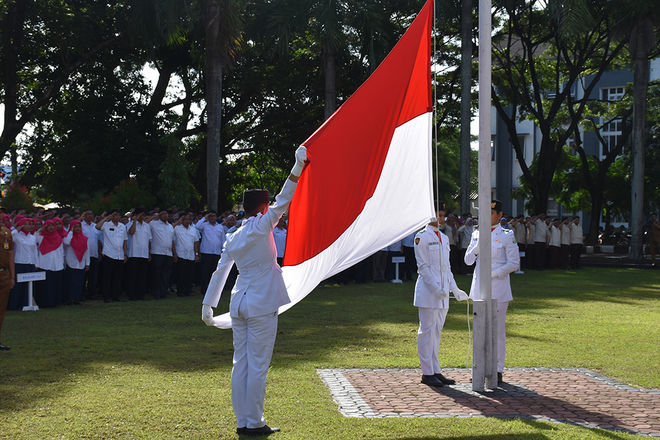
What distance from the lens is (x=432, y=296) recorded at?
29.9 feet

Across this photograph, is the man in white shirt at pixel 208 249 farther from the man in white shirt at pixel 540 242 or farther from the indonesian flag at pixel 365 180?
the man in white shirt at pixel 540 242

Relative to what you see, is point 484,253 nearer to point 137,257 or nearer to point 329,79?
point 137,257

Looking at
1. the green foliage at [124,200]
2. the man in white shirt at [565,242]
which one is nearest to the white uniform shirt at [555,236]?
the man in white shirt at [565,242]

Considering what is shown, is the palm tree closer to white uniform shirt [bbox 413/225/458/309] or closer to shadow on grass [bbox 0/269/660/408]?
shadow on grass [bbox 0/269/660/408]

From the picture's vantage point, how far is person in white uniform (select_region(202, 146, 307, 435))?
22.1 feet

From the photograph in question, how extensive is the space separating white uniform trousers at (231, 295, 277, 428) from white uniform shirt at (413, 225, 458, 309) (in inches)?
106

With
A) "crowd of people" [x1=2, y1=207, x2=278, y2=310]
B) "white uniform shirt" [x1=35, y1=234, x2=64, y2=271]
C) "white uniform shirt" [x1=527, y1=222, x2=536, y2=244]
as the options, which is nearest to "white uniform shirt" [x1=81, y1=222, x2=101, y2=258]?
"crowd of people" [x1=2, y1=207, x2=278, y2=310]

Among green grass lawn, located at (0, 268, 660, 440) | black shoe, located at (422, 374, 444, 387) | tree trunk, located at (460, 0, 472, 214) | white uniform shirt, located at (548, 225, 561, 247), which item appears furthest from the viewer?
white uniform shirt, located at (548, 225, 561, 247)

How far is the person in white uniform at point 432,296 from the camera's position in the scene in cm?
882

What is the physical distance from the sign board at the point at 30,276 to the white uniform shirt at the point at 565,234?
68.3 feet

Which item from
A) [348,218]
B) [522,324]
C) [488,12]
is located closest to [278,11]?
[522,324]

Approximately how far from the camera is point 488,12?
8719 mm

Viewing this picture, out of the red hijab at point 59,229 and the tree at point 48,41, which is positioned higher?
the tree at point 48,41

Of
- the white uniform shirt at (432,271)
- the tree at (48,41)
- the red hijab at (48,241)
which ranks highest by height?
the tree at (48,41)
